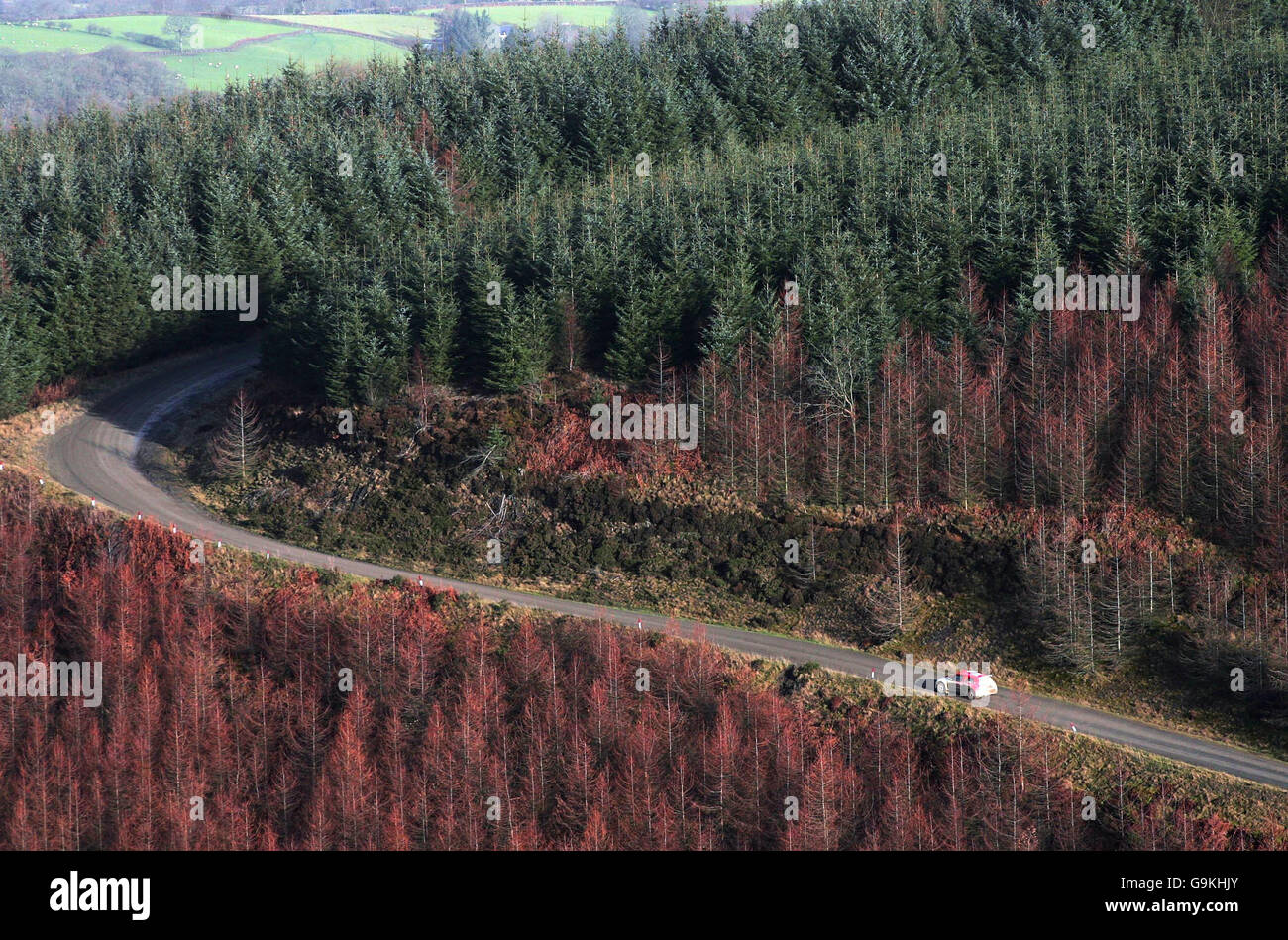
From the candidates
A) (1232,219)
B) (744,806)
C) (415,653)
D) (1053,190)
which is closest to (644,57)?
(1053,190)

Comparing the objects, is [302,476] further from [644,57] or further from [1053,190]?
[644,57]

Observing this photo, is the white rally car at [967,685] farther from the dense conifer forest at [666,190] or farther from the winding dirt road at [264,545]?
the dense conifer forest at [666,190]

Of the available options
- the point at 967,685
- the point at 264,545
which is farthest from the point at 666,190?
the point at 967,685

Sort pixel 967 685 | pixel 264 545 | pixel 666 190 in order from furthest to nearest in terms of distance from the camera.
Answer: pixel 666 190 < pixel 264 545 < pixel 967 685

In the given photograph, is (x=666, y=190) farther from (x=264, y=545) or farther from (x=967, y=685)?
(x=967, y=685)

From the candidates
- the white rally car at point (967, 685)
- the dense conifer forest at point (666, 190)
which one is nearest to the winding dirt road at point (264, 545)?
the white rally car at point (967, 685)
